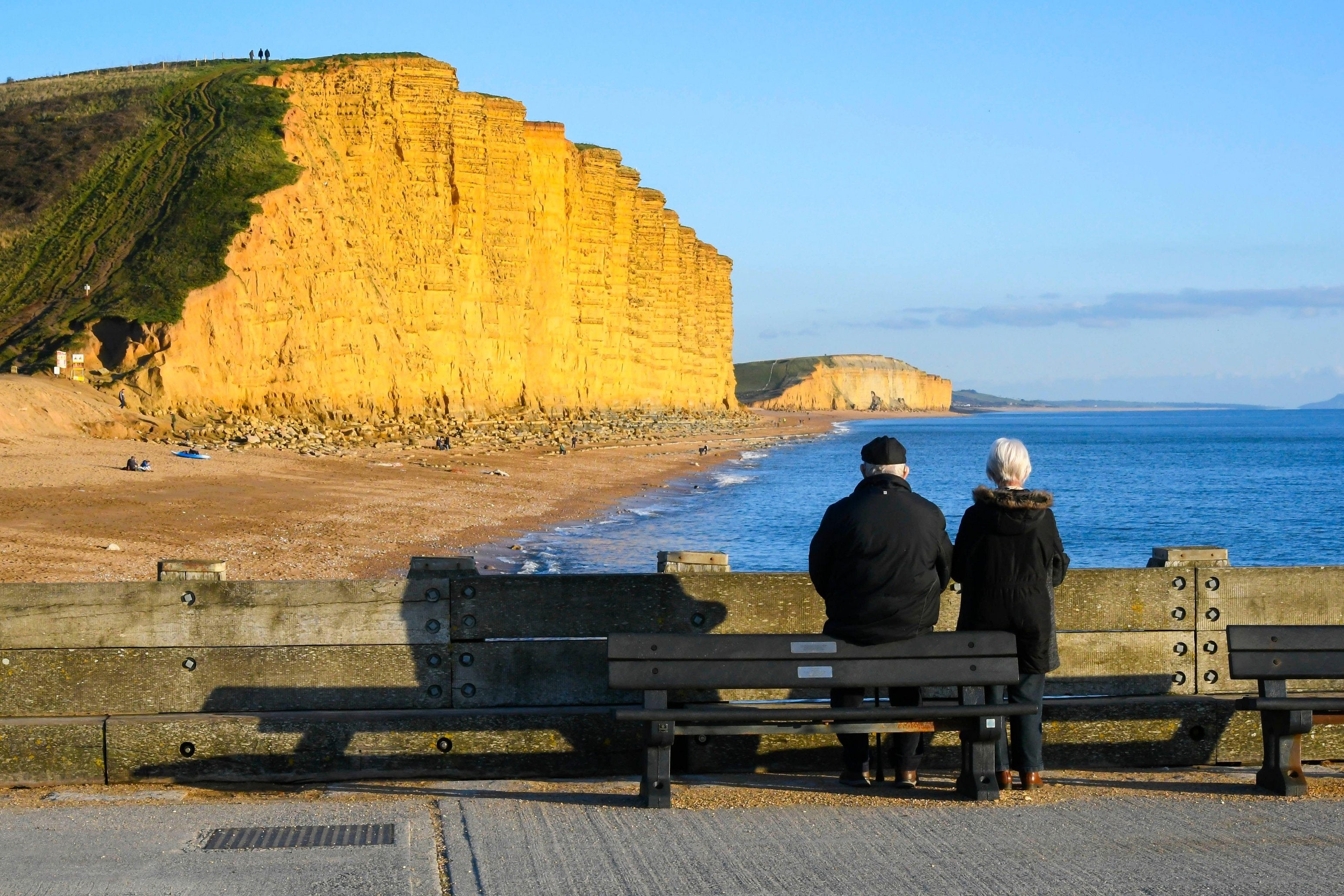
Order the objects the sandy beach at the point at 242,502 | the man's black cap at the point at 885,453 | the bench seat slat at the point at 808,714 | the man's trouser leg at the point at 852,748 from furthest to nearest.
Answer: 1. the sandy beach at the point at 242,502
2. the man's trouser leg at the point at 852,748
3. the man's black cap at the point at 885,453
4. the bench seat slat at the point at 808,714

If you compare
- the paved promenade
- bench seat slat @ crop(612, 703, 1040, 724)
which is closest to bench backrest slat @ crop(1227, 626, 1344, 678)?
Result: the paved promenade

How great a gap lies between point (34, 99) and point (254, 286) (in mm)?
34675

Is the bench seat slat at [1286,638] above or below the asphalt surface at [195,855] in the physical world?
above

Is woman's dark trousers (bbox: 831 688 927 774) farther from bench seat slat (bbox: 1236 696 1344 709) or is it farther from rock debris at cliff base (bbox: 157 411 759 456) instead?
rock debris at cliff base (bbox: 157 411 759 456)

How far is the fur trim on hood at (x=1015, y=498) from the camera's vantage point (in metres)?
6.20

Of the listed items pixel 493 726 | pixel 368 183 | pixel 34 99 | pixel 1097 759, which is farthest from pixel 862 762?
pixel 34 99

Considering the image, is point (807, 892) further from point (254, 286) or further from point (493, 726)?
point (254, 286)

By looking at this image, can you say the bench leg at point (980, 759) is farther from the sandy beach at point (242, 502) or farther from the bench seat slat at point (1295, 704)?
the sandy beach at point (242, 502)

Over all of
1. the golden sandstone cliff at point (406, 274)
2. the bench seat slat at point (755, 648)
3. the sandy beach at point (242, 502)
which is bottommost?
the sandy beach at point (242, 502)

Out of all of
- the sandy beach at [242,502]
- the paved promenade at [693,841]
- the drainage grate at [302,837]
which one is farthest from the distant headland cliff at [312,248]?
the drainage grate at [302,837]

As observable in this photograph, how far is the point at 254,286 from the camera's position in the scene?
44.1m

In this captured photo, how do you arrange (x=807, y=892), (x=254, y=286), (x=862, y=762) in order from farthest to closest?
→ (x=254, y=286)
(x=862, y=762)
(x=807, y=892)

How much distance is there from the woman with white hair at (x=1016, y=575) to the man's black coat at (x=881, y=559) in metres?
0.29

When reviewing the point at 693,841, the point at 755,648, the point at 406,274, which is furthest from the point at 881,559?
the point at 406,274
